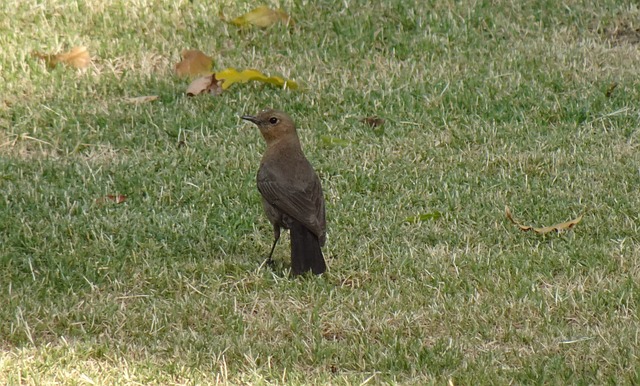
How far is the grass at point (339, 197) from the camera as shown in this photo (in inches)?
219

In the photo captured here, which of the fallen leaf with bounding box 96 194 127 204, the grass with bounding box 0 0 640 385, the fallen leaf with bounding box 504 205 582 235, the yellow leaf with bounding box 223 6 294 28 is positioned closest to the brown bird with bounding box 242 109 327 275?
the grass with bounding box 0 0 640 385

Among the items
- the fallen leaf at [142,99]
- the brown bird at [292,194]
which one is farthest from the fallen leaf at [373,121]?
the brown bird at [292,194]

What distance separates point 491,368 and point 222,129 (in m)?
4.10

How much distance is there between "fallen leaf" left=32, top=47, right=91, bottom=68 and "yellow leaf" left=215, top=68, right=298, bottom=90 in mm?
1178

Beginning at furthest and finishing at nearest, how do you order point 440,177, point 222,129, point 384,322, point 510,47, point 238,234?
point 510,47, point 222,129, point 440,177, point 238,234, point 384,322

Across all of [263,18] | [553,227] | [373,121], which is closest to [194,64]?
[263,18]

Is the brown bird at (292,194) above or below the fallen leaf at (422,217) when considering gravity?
above

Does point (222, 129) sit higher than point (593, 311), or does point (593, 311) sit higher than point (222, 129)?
point (593, 311)

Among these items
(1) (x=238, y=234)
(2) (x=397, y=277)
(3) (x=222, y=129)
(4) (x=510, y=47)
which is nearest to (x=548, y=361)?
(2) (x=397, y=277)

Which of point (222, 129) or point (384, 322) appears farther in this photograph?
point (222, 129)

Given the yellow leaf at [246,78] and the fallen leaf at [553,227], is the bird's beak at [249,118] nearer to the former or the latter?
the fallen leaf at [553,227]

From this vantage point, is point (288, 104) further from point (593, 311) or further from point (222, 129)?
point (593, 311)

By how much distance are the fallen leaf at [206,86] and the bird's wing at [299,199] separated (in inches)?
103

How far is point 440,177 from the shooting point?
A: 800cm
